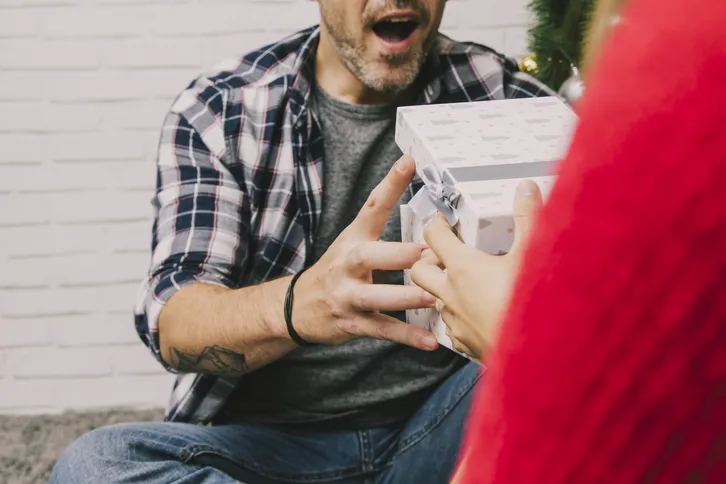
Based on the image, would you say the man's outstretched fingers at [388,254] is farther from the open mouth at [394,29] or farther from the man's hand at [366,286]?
the open mouth at [394,29]

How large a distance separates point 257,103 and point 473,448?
0.85m

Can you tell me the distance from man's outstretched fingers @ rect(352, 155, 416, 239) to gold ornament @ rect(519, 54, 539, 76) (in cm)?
49

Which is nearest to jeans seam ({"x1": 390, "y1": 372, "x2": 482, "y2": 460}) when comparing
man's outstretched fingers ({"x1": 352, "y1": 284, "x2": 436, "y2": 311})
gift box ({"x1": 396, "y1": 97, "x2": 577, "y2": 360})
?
gift box ({"x1": 396, "y1": 97, "x2": 577, "y2": 360})

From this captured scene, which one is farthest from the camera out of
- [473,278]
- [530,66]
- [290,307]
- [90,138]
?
[90,138]

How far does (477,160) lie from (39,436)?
4.43ft

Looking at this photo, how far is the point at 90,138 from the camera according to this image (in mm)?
1531

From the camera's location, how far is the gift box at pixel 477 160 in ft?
2.08

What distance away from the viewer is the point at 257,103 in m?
1.06

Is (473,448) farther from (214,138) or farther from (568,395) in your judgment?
(214,138)

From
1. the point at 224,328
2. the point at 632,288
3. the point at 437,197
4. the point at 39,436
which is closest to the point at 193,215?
the point at 224,328

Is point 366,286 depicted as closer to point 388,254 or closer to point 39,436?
point 388,254

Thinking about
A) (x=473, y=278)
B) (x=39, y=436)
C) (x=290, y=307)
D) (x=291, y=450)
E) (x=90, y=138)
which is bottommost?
(x=39, y=436)

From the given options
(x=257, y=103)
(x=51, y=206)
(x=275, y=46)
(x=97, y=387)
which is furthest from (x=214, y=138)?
(x=97, y=387)

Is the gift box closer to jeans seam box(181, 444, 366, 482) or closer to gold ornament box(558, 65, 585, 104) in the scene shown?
gold ornament box(558, 65, 585, 104)
